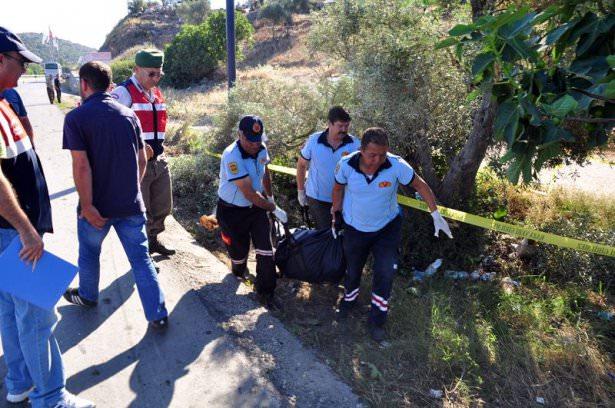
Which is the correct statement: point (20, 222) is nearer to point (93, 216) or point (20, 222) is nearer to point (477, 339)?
point (93, 216)

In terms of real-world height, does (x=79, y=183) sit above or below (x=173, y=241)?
above

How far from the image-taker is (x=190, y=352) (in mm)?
3205

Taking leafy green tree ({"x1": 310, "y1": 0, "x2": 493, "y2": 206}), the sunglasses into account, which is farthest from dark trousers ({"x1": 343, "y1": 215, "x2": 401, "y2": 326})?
the sunglasses

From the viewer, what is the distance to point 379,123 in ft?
17.1

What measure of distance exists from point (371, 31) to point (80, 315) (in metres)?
4.45

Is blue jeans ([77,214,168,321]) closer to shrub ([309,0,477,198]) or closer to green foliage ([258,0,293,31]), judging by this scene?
shrub ([309,0,477,198])

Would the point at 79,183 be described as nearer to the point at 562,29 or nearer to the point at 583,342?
the point at 562,29

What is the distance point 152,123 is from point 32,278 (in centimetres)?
220

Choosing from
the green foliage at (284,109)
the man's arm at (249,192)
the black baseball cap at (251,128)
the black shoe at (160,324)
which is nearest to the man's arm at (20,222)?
the black shoe at (160,324)

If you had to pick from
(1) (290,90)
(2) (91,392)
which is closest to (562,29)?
(2) (91,392)

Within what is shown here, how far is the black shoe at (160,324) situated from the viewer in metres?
3.39

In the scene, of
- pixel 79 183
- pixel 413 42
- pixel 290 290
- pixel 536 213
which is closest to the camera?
pixel 79 183

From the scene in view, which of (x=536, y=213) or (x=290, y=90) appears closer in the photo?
(x=536, y=213)

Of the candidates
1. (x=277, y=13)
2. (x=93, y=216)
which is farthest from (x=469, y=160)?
(x=277, y=13)
